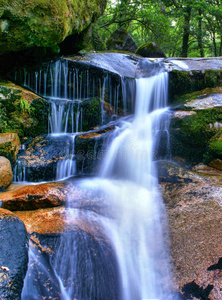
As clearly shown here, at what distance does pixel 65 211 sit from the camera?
3367 mm

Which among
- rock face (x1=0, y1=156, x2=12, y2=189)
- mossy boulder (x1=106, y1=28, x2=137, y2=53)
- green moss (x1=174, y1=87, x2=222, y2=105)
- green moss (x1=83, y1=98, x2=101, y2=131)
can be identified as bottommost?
rock face (x1=0, y1=156, x2=12, y2=189)

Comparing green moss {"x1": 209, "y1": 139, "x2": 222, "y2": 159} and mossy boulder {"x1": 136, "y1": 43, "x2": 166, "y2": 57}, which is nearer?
green moss {"x1": 209, "y1": 139, "x2": 222, "y2": 159}

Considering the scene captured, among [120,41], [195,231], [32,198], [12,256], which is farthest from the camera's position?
[120,41]

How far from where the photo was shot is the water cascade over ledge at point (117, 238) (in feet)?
8.18

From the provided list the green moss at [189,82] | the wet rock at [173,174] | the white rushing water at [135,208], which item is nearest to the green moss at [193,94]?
the green moss at [189,82]

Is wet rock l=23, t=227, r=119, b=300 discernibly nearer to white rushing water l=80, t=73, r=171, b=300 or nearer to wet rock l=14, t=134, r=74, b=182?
white rushing water l=80, t=73, r=171, b=300

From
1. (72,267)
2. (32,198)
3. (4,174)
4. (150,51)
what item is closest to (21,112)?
(4,174)

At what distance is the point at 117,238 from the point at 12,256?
150 centimetres

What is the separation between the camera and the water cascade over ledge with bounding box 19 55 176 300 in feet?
8.18

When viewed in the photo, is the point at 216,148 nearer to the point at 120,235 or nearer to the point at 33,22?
the point at 120,235

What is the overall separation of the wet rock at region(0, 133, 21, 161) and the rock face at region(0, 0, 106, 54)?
2076mm

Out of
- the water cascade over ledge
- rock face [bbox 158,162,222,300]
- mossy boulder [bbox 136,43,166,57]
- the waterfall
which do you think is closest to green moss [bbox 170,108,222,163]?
the water cascade over ledge

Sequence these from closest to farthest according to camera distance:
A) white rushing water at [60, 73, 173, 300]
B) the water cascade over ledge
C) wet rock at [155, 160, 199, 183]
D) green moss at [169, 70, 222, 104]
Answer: the water cascade over ledge
white rushing water at [60, 73, 173, 300]
wet rock at [155, 160, 199, 183]
green moss at [169, 70, 222, 104]

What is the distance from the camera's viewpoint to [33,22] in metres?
4.61
